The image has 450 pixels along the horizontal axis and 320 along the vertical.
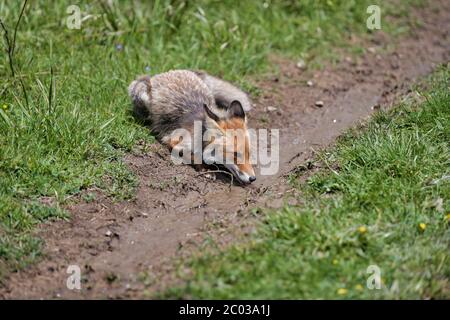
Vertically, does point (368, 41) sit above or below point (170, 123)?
above

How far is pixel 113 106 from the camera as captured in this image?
773 cm

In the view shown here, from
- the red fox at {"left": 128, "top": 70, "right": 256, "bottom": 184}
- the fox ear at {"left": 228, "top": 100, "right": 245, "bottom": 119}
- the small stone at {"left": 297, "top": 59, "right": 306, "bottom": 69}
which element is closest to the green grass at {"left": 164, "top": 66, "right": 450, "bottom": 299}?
the red fox at {"left": 128, "top": 70, "right": 256, "bottom": 184}

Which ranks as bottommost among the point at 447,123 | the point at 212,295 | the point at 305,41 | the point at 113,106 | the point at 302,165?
the point at 212,295

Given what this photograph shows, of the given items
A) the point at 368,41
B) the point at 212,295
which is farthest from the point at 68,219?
the point at 368,41

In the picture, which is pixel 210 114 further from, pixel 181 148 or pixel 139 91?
pixel 139 91

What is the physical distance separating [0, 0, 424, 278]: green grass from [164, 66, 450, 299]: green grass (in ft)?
6.00

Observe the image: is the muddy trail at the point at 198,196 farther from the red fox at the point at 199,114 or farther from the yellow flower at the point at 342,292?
the yellow flower at the point at 342,292

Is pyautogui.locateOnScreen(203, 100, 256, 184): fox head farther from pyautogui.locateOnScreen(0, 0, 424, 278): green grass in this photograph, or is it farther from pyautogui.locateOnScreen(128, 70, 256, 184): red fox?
pyautogui.locateOnScreen(0, 0, 424, 278): green grass

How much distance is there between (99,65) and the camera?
8.44m

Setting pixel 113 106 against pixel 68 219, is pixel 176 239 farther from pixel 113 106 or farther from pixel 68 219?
pixel 113 106

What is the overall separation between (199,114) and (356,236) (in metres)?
3.03

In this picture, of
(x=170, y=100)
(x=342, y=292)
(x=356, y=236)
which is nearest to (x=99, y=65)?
(x=170, y=100)

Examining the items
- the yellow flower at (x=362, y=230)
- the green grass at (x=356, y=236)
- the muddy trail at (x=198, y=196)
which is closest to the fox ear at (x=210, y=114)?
the muddy trail at (x=198, y=196)

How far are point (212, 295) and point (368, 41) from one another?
6667 millimetres
